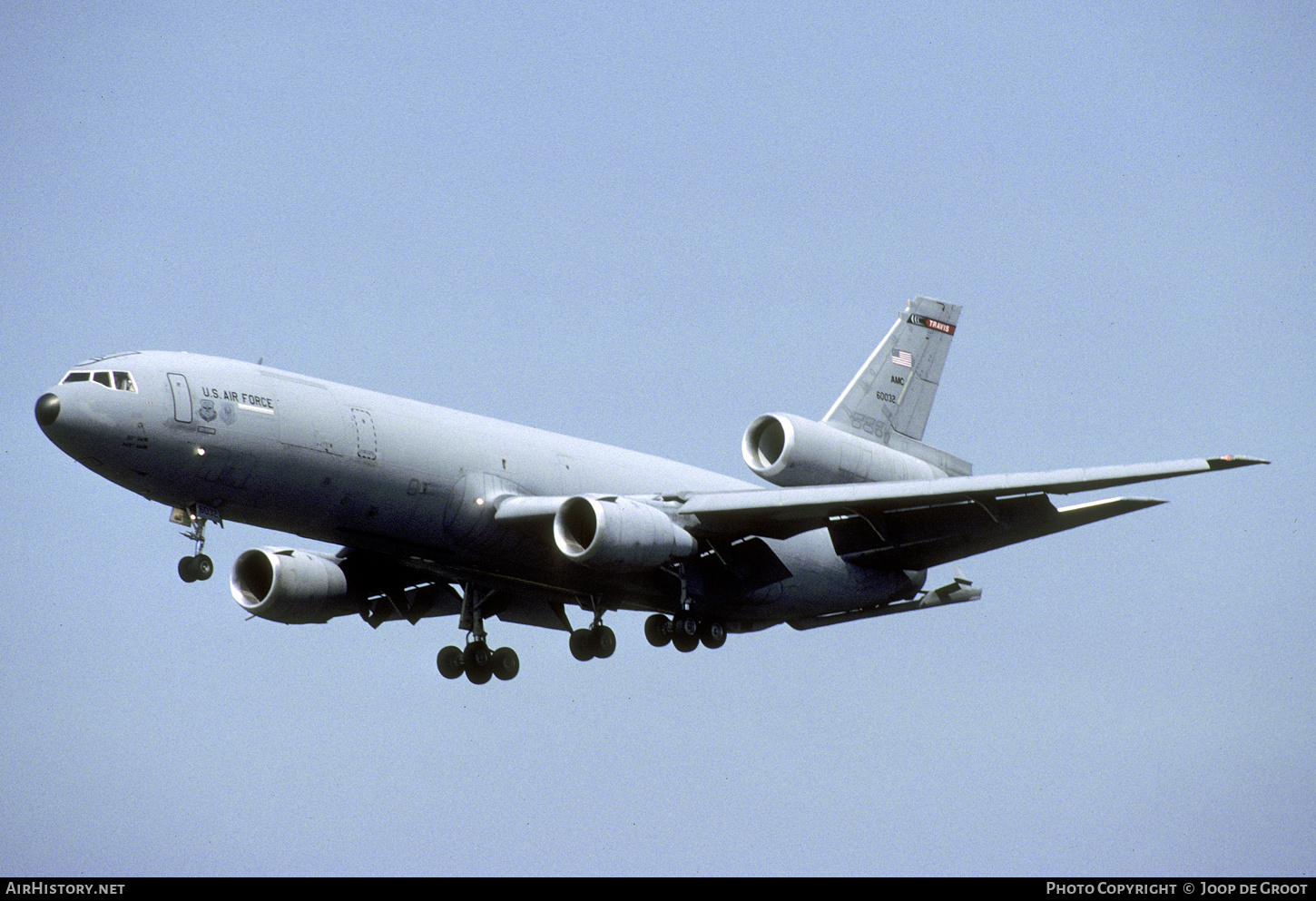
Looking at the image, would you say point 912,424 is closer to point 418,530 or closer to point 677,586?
point 677,586

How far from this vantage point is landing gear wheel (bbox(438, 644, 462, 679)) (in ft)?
126

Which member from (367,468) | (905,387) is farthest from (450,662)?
(905,387)

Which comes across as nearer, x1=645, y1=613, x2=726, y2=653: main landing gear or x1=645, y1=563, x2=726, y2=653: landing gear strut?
x1=645, y1=563, x2=726, y2=653: landing gear strut

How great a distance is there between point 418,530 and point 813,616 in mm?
10145

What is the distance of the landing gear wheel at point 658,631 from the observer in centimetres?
3772

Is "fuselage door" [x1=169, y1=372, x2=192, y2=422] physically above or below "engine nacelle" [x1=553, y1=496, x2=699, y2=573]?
above

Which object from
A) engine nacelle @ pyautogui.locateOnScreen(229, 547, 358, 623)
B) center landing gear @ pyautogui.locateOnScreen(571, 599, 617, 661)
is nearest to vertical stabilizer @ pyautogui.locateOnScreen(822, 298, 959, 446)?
center landing gear @ pyautogui.locateOnScreen(571, 599, 617, 661)

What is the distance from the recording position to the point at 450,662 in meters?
38.4

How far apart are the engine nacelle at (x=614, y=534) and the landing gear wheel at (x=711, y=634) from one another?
3.42 m

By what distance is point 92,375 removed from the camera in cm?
3055

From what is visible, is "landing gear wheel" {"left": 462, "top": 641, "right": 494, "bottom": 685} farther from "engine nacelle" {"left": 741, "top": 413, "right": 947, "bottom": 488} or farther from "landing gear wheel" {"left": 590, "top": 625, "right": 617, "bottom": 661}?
"engine nacelle" {"left": 741, "top": 413, "right": 947, "bottom": 488}

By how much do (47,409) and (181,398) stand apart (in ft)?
7.25

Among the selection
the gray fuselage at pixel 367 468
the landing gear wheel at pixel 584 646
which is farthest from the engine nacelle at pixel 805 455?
the landing gear wheel at pixel 584 646
